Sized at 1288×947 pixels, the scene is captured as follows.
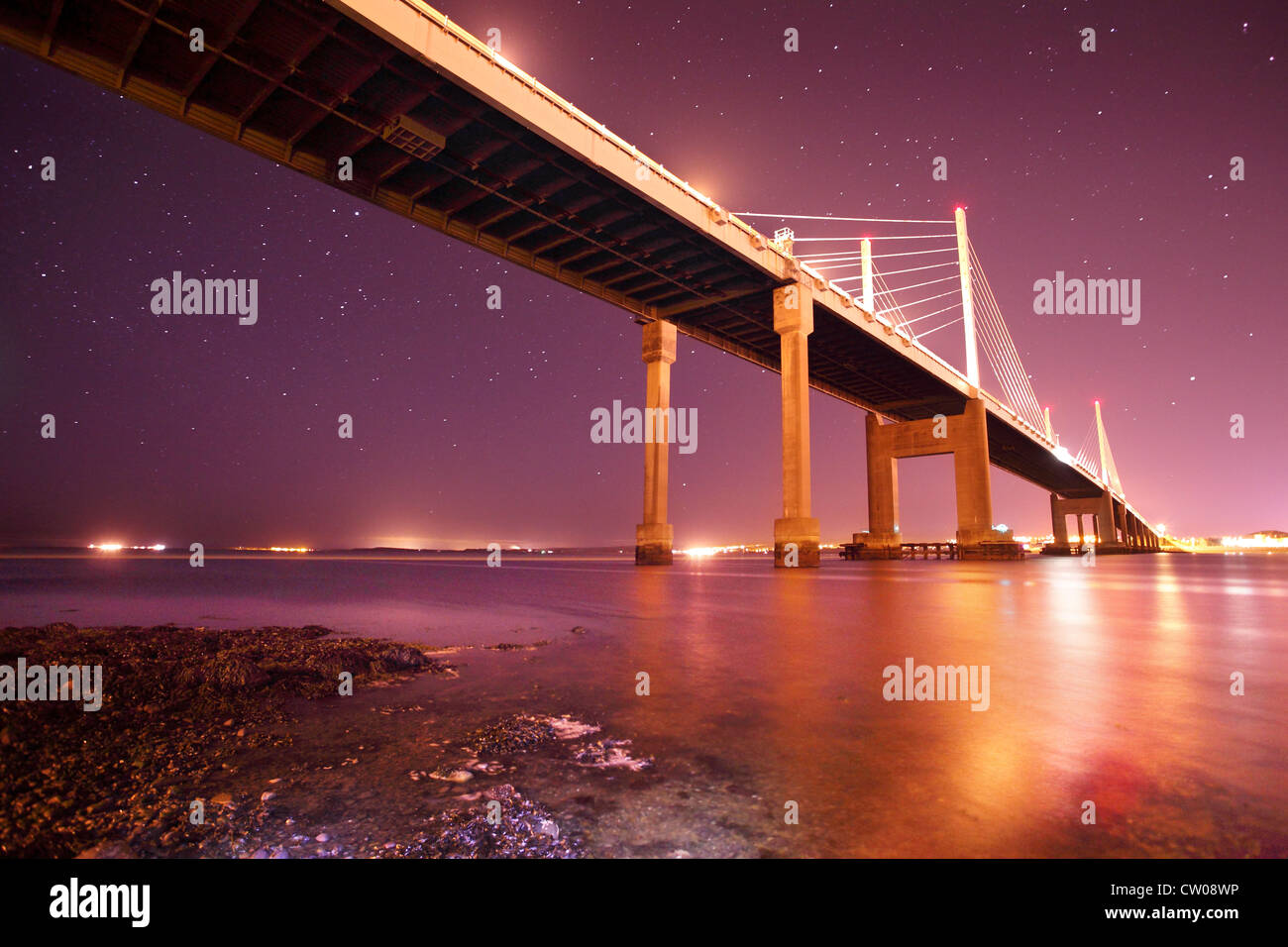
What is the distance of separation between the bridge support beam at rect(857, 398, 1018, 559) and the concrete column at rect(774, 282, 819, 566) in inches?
873

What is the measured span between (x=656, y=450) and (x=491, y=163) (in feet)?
47.9

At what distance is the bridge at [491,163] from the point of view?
13.6m

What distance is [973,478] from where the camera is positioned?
41625 millimetres

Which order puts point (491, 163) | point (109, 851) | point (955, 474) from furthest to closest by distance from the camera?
point (955, 474) → point (491, 163) → point (109, 851)

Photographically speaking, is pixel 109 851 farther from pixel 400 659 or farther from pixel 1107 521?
pixel 1107 521

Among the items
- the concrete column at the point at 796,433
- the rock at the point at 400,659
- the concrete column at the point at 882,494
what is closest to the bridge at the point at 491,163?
the concrete column at the point at 796,433

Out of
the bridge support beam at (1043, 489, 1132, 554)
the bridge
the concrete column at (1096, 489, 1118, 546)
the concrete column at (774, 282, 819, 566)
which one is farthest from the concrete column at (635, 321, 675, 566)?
the concrete column at (1096, 489, 1118, 546)

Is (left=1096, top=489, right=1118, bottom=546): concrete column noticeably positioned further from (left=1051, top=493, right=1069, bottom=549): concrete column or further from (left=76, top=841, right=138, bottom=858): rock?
(left=76, top=841, right=138, bottom=858): rock

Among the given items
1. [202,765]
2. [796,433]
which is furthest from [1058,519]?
[202,765]

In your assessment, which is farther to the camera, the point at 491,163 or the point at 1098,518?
the point at 1098,518

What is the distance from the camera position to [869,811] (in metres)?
1.92

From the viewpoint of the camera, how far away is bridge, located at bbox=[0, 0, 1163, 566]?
44.8ft
